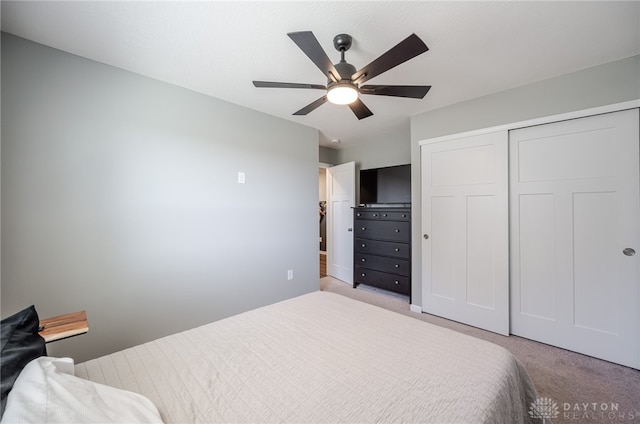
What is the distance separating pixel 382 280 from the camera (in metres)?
3.69

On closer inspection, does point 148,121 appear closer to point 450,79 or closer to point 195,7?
point 195,7

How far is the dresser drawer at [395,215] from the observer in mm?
3383

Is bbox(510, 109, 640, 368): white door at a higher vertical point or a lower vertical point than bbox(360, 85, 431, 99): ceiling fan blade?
lower

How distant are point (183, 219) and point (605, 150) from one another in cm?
366

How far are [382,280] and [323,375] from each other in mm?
2795

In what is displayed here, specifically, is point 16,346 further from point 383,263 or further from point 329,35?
point 383,263

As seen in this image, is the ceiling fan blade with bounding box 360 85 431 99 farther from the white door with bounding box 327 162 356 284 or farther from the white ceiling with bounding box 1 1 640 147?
the white door with bounding box 327 162 356 284

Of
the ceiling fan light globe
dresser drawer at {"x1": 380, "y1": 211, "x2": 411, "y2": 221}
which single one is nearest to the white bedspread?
the ceiling fan light globe

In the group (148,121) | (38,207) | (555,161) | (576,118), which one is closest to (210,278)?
(38,207)

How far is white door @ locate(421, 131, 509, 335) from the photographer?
2510 mm

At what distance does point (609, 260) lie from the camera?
79.8 inches

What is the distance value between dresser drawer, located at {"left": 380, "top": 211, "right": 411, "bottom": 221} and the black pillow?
3323 mm

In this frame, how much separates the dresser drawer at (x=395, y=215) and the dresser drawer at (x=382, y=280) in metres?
0.80

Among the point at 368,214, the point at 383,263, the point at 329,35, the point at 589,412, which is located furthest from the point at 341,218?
the point at 589,412
